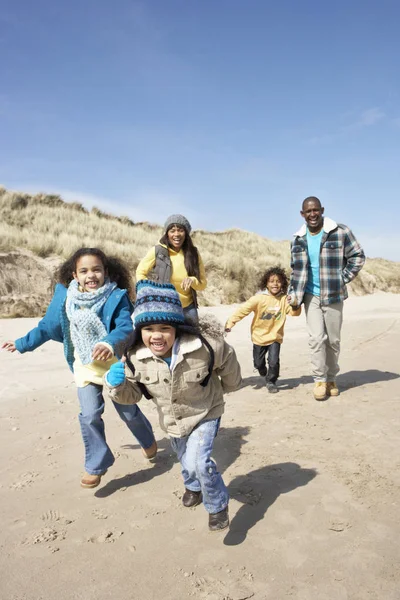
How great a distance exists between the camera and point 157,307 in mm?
2766

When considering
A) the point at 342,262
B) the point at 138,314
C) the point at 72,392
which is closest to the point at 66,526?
the point at 138,314

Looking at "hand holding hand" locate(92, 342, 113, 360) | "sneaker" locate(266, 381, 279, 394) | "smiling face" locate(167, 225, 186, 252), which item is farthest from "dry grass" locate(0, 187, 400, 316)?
"hand holding hand" locate(92, 342, 113, 360)

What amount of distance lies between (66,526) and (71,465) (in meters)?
0.93

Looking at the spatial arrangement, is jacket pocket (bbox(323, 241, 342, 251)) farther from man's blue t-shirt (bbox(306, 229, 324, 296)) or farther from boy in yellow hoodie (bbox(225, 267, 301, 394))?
boy in yellow hoodie (bbox(225, 267, 301, 394))

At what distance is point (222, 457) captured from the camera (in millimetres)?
3877

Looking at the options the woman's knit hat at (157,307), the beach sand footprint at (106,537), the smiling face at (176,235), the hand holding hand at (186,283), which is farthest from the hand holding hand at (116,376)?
the smiling face at (176,235)

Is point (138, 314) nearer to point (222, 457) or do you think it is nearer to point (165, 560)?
point (165, 560)

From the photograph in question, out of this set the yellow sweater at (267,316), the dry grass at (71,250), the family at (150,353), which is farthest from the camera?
the dry grass at (71,250)

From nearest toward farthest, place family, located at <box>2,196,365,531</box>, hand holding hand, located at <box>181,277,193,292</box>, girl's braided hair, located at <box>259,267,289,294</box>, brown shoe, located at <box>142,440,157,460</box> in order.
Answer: family, located at <box>2,196,365,531</box> → brown shoe, located at <box>142,440,157,460</box> → hand holding hand, located at <box>181,277,193,292</box> → girl's braided hair, located at <box>259,267,289,294</box>

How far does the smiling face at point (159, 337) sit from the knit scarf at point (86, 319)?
27.5 inches

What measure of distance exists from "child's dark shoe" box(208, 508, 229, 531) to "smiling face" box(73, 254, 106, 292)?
172cm

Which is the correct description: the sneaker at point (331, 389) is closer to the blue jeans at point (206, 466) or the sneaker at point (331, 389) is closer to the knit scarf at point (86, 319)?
the blue jeans at point (206, 466)

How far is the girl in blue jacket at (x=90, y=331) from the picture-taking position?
3412mm

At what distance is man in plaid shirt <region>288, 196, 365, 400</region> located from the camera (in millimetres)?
5445
